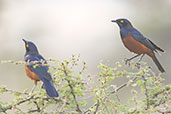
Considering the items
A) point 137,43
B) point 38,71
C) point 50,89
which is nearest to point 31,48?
point 38,71

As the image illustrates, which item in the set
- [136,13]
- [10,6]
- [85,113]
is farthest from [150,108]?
[10,6]

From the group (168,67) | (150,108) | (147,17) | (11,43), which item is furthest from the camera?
(147,17)

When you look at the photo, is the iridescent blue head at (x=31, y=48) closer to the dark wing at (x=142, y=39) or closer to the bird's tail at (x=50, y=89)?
the dark wing at (x=142, y=39)

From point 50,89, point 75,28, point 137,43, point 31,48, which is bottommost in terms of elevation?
point 50,89

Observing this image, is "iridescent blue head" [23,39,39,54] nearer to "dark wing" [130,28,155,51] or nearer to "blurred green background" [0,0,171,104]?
"dark wing" [130,28,155,51]

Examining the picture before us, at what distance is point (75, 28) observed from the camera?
25.7 metres

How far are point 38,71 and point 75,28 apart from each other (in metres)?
20.4

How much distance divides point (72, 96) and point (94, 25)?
21.9 metres

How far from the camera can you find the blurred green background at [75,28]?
1956cm

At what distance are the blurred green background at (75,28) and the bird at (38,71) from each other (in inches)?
449

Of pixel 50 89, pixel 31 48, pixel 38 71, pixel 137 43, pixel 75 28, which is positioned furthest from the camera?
pixel 75 28

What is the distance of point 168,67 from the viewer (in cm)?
1819

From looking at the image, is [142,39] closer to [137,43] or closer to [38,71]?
[137,43]

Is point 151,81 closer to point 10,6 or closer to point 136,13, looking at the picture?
point 136,13
